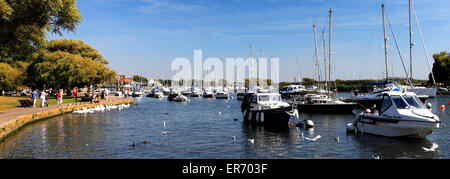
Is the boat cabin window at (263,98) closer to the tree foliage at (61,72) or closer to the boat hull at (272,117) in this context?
the boat hull at (272,117)

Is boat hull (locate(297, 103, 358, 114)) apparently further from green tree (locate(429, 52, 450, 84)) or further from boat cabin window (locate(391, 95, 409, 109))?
green tree (locate(429, 52, 450, 84))

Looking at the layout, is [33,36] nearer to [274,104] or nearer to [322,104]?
[274,104]

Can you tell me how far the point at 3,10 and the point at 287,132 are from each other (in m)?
21.2

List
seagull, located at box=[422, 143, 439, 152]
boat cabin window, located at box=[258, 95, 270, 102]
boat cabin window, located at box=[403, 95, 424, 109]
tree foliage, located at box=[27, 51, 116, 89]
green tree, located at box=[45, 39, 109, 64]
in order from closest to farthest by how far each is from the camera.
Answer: seagull, located at box=[422, 143, 439, 152] → boat cabin window, located at box=[403, 95, 424, 109] → boat cabin window, located at box=[258, 95, 270, 102] → tree foliage, located at box=[27, 51, 116, 89] → green tree, located at box=[45, 39, 109, 64]

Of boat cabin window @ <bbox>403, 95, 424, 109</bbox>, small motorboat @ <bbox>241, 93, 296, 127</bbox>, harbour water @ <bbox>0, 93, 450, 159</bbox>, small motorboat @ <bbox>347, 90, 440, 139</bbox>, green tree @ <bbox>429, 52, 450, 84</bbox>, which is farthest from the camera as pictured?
green tree @ <bbox>429, 52, 450, 84</bbox>

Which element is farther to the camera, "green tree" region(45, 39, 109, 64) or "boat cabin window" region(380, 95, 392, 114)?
"green tree" region(45, 39, 109, 64)

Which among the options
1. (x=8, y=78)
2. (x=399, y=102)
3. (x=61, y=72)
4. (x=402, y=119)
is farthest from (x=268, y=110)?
(x=8, y=78)

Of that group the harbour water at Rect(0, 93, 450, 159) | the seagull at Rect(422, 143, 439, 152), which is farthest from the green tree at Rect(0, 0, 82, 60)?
the seagull at Rect(422, 143, 439, 152)

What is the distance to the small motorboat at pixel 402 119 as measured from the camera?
20844 millimetres

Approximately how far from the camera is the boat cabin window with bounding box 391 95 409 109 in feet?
73.4

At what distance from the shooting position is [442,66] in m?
115

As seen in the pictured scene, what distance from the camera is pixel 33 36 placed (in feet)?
92.0

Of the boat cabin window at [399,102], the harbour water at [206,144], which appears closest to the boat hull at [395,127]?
the harbour water at [206,144]

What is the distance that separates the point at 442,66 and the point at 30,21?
403 ft
